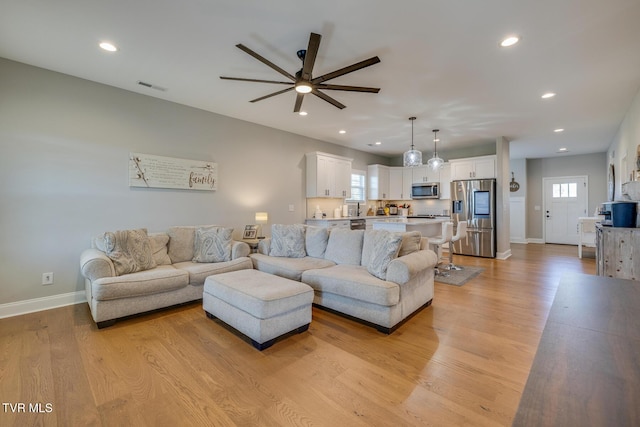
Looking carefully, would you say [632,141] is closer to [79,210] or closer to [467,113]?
[467,113]

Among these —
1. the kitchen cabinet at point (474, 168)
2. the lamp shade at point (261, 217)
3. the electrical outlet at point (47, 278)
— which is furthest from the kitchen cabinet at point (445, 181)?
the electrical outlet at point (47, 278)

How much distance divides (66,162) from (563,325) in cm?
463

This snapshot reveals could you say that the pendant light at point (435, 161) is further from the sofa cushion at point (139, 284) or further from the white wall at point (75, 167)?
the sofa cushion at point (139, 284)

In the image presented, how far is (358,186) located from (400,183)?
1.36 m

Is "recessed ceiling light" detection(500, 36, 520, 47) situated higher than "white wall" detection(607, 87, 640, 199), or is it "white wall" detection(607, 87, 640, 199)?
"recessed ceiling light" detection(500, 36, 520, 47)

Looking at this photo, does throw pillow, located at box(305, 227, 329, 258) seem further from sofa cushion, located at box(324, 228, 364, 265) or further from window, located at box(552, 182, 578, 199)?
window, located at box(552, 182, 578, 199)

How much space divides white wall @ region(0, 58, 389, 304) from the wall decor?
10 centimetres

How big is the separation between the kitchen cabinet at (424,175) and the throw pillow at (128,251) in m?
6.59

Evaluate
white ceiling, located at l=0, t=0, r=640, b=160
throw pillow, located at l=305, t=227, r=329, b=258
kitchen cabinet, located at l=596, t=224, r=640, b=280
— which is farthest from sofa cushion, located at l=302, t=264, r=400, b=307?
kitchen cabinet, located at l=596, t=224, r=640, b=280

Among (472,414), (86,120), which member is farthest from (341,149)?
(472,414)

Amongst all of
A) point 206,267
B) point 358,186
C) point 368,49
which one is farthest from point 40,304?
point 358,186

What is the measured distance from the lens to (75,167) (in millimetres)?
3482

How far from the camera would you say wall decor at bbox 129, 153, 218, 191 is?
154 inches

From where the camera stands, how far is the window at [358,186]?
24.6 feet
